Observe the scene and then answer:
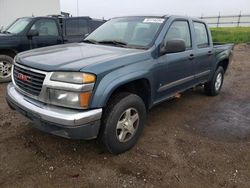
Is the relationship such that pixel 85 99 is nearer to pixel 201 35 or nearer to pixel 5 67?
pixel 201 35

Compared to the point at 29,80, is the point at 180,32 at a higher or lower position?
higher

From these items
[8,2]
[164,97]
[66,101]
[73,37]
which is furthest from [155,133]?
[8,2]

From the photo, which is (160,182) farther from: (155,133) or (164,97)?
(164,97)

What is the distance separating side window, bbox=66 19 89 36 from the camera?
27.7 ft

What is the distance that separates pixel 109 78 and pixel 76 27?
5955 mm

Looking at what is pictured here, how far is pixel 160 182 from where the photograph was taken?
310 centimetres

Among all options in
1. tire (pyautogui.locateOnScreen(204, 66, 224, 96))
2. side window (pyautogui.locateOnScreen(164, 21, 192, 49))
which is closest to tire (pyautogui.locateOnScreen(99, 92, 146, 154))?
side window (pyautogui.locateOnScreen(164, 21, 192, 49))

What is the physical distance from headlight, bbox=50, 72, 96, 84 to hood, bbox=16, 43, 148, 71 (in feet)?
0.18

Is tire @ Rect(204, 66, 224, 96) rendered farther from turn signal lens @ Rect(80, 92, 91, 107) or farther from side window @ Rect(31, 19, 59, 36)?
side window @ Rect(31, 19, 59, 36)

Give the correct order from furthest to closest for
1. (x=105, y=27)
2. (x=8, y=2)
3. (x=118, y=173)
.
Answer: (x=8, y=2) < (x=105, y=27) < (x=118, y=173)

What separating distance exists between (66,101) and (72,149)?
985 millimetres

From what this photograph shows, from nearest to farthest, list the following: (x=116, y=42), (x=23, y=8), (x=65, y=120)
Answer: (x=65, y=120) → (x=116, y=42) → (x=23, y=8)

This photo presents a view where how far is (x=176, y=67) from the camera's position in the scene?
4.38m

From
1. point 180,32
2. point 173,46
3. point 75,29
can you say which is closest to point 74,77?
point 173,46
